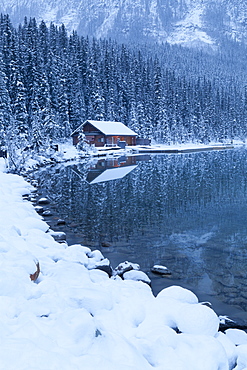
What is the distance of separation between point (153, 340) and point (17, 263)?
283 centimetres

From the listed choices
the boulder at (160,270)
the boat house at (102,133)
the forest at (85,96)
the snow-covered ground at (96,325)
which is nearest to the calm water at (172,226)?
the boulder at (160,270)

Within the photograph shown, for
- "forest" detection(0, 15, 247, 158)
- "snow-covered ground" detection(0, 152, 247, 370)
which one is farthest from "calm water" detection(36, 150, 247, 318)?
"forest" detection(0, 15, 247, 158)

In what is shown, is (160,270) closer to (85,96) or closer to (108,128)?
(108,128)

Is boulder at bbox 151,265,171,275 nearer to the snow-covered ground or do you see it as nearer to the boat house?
the snow-covered ground

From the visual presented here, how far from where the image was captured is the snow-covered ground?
11.8 ft

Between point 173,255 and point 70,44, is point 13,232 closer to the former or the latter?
point 173,255

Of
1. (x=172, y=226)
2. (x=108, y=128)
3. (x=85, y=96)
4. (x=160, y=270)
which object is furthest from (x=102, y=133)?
(x=160, y=270)

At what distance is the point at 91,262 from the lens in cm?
789

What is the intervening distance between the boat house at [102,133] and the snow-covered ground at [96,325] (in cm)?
5380

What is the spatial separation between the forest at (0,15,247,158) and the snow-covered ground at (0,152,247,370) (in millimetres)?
22623

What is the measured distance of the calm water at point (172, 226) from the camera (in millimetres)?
8258

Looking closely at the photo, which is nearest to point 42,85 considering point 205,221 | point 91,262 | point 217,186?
point 217,186

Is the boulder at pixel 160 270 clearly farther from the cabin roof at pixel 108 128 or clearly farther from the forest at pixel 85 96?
the cabin roof at pixel 108 128

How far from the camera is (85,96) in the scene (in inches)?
2667
